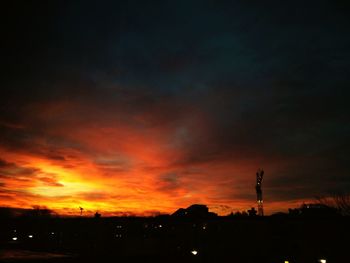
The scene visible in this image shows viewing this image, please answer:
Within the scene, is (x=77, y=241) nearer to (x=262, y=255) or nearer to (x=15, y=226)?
(x=15, y=226)

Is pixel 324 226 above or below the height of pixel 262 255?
above

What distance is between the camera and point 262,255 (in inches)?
1396

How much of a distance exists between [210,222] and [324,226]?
1492 centimetres

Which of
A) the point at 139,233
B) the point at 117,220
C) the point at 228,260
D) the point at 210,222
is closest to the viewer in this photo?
the point at 228,260

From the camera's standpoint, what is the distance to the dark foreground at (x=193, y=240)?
31.5m

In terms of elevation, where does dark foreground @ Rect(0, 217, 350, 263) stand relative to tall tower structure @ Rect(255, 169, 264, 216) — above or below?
below

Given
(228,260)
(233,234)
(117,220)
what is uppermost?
(117,220)

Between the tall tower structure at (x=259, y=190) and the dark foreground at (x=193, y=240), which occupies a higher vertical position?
the tall tower structure at (x=259, y=190)

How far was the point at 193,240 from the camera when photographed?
144 feet

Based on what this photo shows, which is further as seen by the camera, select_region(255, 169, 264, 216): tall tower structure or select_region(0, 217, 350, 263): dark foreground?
select_region(255, 169, 264, 216): tall tower structure

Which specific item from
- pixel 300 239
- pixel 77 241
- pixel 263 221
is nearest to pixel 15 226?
pixel 77 241

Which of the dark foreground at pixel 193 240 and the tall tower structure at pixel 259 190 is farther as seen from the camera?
the tall tower structure at pixel 259 190

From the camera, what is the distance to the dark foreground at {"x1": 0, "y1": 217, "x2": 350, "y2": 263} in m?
31.5

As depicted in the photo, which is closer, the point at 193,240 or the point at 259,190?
the point at 193,240
